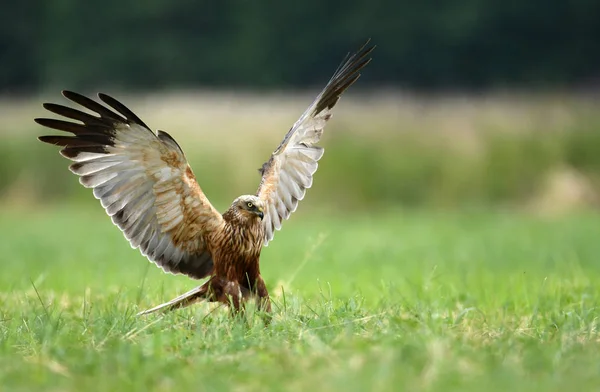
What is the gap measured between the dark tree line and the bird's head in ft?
54.2

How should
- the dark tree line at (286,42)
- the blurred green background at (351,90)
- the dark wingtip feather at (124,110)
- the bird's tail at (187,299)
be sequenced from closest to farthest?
the dark wingtip feather at (124,110) → the bird's tail at (187,299) → the blurred green background at (351,90) → the dark tree line at (286,42)

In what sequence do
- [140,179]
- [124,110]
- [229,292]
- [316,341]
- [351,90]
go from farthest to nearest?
[351,90], [140,179], [229,292], [124,110], [316,341]

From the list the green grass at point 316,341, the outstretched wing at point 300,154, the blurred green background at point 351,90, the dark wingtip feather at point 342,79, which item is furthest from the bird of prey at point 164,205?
the blurred green background at point 351,90

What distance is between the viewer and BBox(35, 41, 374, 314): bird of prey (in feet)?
14.2

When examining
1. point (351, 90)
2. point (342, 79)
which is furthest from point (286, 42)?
point (342, 79)

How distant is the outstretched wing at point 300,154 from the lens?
4926mm

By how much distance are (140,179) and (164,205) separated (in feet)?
0.56

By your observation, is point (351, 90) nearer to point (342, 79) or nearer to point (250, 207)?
point (342, 79)

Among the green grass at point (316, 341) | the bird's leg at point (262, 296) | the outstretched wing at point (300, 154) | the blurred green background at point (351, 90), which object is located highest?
the blurred green background at point (351, 90)

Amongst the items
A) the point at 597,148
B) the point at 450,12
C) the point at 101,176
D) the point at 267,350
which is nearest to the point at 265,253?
the point at 101,176

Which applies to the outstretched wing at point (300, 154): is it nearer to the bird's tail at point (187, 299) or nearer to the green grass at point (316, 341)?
the green grass at point (316, 341)

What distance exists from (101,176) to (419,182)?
1263cm

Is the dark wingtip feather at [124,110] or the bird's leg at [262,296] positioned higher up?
the dark wingtip feather at [124,110]

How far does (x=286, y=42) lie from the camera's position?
21.3 metres
